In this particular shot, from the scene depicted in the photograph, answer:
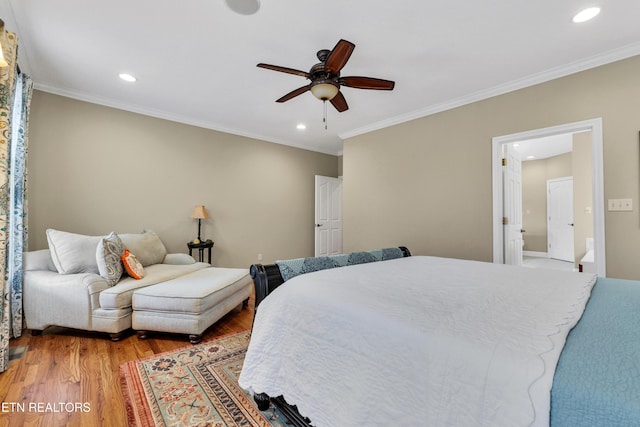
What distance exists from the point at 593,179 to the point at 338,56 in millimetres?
2576

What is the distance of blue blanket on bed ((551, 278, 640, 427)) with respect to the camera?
0.54 metres

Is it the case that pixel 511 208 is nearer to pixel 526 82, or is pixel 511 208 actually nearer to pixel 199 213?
pixel 526 82

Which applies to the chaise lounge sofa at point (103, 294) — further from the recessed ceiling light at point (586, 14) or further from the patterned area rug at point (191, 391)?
the recessed ceiling light at point (586, 14)

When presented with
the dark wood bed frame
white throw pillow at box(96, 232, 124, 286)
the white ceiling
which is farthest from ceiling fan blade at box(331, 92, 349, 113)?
white throw pillow at box(96, 232, 124, 286)

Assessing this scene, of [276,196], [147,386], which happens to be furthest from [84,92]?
[147,386]

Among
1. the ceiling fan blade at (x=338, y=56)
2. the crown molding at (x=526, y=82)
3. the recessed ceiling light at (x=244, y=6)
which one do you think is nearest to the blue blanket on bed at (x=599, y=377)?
the ceiling fan blade at (x=338, y=56)

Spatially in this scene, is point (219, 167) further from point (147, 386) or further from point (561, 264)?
point (561, 264)

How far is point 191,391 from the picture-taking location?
1719 millimetres

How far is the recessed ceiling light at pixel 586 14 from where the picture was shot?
6.33ft

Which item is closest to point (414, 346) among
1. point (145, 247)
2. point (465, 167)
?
point (465, 167)

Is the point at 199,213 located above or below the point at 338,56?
below

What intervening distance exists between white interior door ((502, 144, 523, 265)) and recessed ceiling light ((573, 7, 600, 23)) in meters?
1.34

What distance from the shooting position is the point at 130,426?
1.44 m

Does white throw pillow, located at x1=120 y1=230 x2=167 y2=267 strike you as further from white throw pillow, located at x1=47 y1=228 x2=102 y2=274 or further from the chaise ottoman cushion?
the chaise ottoman cushion
